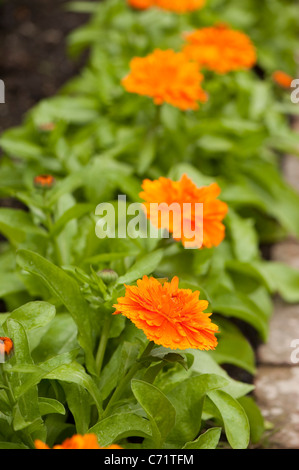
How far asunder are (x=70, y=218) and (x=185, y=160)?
71 centimetres

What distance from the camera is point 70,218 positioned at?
1.77 meters

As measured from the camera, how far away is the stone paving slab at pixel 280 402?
171 centimetres

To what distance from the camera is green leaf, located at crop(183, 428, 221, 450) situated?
1.29m

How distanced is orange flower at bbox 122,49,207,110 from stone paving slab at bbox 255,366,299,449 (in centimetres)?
82

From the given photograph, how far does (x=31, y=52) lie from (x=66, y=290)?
8.11 ft

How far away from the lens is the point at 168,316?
3.88 ft

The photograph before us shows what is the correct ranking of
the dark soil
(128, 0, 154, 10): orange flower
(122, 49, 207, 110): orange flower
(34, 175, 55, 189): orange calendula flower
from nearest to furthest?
(34, 175, 55, 189): orange calendula flower < (122, 49, 207, 110): orange flower < (128, 0, 154, 10): orange flower < the dark soil

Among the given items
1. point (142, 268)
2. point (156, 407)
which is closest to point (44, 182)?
point (142, 268)

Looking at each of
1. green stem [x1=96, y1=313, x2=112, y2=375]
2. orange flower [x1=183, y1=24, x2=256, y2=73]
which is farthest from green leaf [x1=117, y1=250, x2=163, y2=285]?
orange flower [x1=183, y1=24, x2=256, y2=73]

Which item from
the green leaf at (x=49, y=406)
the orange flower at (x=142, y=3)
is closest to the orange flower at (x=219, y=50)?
the orange flower at (x=142, y=3)

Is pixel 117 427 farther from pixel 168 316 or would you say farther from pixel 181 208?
pixel 181 208

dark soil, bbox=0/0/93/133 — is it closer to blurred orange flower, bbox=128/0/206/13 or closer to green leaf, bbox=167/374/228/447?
blurred orange flower, bbox=128/0/206/13
